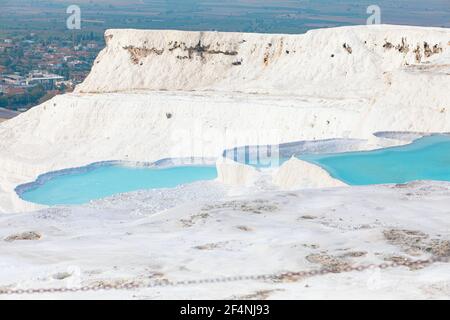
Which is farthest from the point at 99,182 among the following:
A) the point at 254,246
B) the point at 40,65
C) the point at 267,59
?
the point at 40,65

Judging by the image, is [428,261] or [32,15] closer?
[428,261]

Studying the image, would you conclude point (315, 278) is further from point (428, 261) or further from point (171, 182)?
point (171, 182)

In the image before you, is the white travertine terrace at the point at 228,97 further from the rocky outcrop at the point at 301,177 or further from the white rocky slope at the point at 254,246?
the white rocky slope at the point at 254,246

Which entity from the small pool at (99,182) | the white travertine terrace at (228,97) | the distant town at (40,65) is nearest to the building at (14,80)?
the distant town at (40,65)

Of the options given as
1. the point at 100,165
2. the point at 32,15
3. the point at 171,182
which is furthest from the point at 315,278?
the point at 32,15

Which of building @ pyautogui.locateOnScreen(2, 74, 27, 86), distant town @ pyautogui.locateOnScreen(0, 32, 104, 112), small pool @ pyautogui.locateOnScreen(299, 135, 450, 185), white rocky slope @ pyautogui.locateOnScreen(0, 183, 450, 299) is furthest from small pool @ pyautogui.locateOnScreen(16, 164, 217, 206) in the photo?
building @ pyautogui.locateOnScreen(2, 74, 27, 86)

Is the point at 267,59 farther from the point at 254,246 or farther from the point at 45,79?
the point at 45,79
